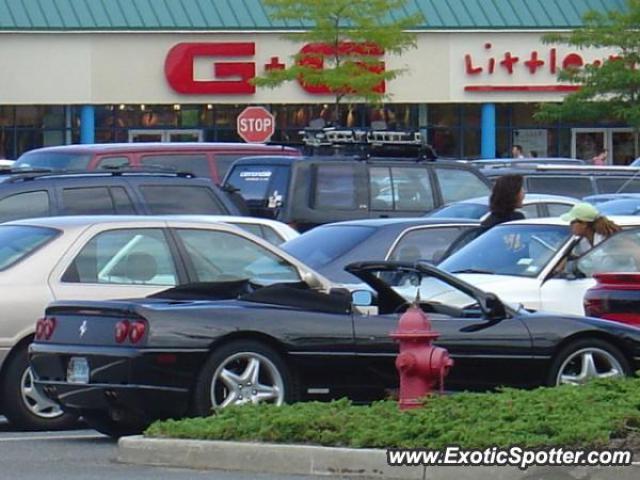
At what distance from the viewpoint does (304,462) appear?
9.80 m

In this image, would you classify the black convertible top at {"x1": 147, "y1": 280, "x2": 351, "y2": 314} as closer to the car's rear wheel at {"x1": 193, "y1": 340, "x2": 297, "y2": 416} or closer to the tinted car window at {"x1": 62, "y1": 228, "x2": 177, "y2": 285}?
the car's rear wheel at {"x1": 193, "y1": 340, "x2": 297, "y2": 416}

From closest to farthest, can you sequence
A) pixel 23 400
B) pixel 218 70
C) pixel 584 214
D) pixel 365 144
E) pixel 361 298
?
pixel 361 298 → pixel 23 400 → pixel 584 214 → pixel 365 144 → pixel 218 70

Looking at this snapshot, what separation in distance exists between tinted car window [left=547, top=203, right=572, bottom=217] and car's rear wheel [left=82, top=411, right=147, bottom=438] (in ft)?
30.7

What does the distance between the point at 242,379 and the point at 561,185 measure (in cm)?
1459

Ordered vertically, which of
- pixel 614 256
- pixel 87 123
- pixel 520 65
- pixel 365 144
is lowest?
pixel 614 256

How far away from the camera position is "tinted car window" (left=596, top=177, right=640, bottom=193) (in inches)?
1003

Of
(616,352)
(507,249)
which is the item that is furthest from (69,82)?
(616,352)

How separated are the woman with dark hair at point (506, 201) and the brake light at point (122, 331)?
20.1ft

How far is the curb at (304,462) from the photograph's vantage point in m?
8.97

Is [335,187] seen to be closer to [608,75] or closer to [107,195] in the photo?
[107,195]

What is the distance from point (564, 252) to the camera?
15.3 metres

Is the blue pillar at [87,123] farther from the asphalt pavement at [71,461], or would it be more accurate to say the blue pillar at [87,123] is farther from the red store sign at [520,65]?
the asphalt pavement at [71,461]

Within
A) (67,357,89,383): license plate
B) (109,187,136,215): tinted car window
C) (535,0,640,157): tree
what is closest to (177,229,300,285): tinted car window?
(67,357,89,383): license plate

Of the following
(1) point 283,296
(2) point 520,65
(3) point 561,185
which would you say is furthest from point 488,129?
(1) point 283,296
